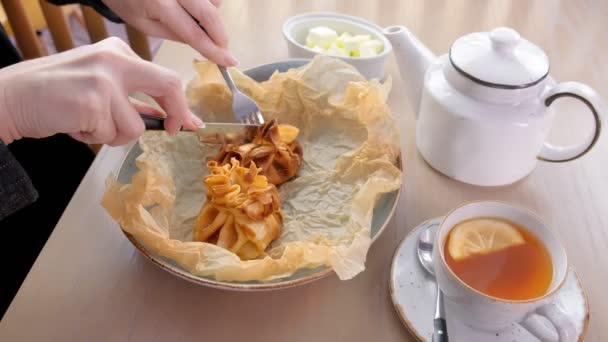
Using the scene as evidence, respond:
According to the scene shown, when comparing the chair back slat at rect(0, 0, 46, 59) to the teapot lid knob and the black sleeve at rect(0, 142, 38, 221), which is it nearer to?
the black sleeve at rect(0, 142, 38, 221)

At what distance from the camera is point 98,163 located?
0.74 meters

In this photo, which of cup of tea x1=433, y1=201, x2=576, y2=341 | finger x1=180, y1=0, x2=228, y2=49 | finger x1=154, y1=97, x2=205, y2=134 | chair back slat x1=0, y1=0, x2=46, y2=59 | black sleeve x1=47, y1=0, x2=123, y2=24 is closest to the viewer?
cup of tea x1=433, y1=201, x2=576, y2=341

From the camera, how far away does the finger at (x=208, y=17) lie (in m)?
0.69

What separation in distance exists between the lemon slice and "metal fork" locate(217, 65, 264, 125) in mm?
359

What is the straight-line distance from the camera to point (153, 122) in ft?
1.93

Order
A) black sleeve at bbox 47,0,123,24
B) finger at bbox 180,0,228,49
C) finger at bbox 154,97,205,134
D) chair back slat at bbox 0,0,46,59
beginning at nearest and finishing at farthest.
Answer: finger at bbox 154,97,205,134 → finger at bbox 180,0,228,49 → black sleeve at bbox 47,0,123,24 → chair back slat at bbox 0,0,46,59

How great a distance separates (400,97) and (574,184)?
1.00 ft

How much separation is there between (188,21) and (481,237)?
479 millimetres

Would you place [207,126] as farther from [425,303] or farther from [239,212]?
[425,303]

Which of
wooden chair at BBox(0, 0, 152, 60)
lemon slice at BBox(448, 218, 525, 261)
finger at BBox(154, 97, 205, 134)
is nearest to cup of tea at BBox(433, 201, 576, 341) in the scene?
lemon slice at BBox(448, 218, 525, 261)

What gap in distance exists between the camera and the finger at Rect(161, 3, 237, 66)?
70 centimetres

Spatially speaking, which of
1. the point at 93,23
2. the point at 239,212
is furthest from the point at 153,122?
the point at 93,23

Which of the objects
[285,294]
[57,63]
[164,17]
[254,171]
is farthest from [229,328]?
[164,17]

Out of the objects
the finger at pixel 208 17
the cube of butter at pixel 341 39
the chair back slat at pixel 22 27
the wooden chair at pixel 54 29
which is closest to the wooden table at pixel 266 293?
the cube of butter at pixel 341 39
